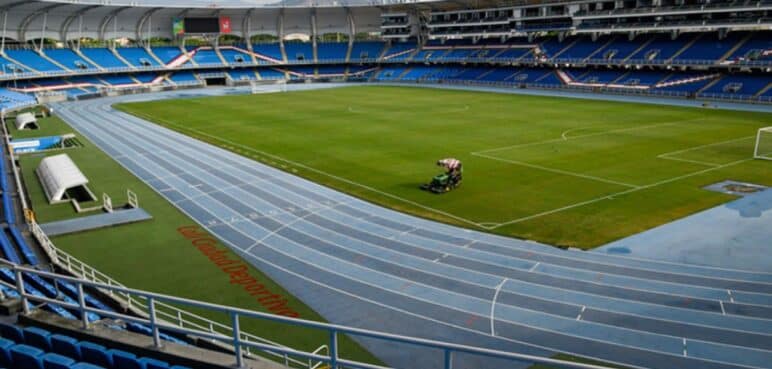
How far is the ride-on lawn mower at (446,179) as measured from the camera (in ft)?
77.4

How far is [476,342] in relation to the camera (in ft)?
39.1

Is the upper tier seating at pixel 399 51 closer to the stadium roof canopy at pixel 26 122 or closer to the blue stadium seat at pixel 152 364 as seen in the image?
the stadium roof canopy at pixel 26 122

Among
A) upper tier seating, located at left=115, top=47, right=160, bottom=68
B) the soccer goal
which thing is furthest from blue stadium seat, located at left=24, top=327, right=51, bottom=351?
upper tier seating, located at left=115, top=47, right=160, bottom=68

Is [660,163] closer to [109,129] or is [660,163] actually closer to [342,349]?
[342,349]

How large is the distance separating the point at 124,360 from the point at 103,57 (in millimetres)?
81286

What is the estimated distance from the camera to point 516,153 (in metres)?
31.1

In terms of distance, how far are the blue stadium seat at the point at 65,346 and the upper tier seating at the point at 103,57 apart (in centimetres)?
7746

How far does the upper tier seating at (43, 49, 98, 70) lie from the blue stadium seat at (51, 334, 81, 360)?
75648mm

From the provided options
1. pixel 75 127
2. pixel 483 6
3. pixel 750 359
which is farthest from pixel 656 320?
pixel 483 6

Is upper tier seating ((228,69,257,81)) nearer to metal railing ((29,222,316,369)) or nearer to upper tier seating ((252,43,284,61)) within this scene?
upper tier seating ((252,43,284,61))

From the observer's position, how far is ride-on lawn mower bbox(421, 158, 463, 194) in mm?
23589

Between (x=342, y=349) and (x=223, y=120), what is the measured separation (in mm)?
37486

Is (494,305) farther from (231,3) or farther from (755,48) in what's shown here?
(231,3)

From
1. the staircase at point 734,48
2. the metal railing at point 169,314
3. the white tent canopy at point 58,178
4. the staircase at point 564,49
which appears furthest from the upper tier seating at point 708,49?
the metal railing at point 169,314
